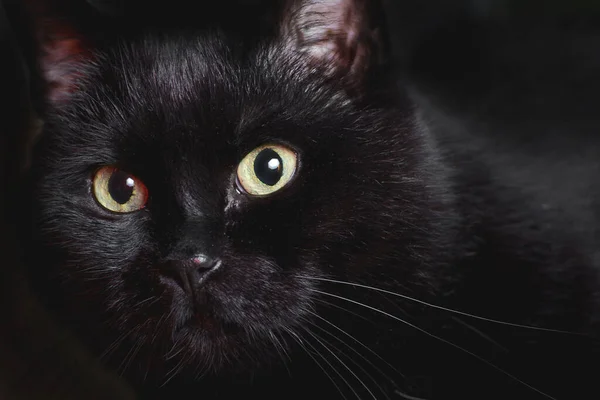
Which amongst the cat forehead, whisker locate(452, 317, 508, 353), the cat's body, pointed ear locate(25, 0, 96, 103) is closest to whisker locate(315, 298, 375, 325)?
the cat's body

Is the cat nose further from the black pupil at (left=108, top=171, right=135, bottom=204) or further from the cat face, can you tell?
the black pupil at (left=108, top=171, right=135, bottom=204)

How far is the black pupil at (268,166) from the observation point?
829 millimetres

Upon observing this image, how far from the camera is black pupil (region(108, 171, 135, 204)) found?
2.81 feet

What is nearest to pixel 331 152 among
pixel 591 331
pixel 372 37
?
pixel 372 37

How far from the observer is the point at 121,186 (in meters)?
0.86

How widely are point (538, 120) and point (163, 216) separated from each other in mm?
653

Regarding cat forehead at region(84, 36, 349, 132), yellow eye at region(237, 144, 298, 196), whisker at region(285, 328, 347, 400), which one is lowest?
whisker at region(285, 328, 347, 400)

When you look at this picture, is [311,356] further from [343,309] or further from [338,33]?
[338,33]

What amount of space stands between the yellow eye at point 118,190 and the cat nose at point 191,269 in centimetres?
12

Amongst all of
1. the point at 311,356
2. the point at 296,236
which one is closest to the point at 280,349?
the point at 311,356

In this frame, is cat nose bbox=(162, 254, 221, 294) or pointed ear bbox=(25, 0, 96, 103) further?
pointed ear bbox=(25, 0, 96, 103)

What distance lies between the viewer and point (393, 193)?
89 cm

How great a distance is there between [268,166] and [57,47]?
0.35 meters

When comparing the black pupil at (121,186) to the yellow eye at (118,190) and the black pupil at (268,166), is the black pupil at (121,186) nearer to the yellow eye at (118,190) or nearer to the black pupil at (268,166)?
the yellow eye at (118,190)
